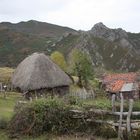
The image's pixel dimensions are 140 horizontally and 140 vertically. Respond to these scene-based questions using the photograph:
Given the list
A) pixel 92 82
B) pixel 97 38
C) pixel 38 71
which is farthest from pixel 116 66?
pixel 38 71

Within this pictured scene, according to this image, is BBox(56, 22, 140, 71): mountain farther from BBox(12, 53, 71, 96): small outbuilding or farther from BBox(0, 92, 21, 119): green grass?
BBox(0, 92, 21, 119): green grass

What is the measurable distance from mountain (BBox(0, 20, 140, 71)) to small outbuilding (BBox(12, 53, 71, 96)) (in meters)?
76.3

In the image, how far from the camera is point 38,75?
122 feet

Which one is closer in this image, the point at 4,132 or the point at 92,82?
the point at 4,132

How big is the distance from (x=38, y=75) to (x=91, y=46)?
8902cm

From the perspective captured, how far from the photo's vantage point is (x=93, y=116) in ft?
67.1

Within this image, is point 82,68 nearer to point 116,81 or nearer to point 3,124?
point 116,81

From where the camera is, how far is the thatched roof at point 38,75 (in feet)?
120

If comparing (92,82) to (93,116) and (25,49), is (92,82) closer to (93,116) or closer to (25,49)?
(93,116)

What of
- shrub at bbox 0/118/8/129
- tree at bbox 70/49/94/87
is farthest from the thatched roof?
shrub at bbox 0/118/8/129

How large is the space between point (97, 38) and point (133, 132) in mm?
115786

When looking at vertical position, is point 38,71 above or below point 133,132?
above

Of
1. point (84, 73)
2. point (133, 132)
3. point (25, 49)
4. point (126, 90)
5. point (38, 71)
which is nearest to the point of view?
point (133, 132)

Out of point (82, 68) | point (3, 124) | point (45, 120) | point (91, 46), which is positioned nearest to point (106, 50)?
point (91, 46)
